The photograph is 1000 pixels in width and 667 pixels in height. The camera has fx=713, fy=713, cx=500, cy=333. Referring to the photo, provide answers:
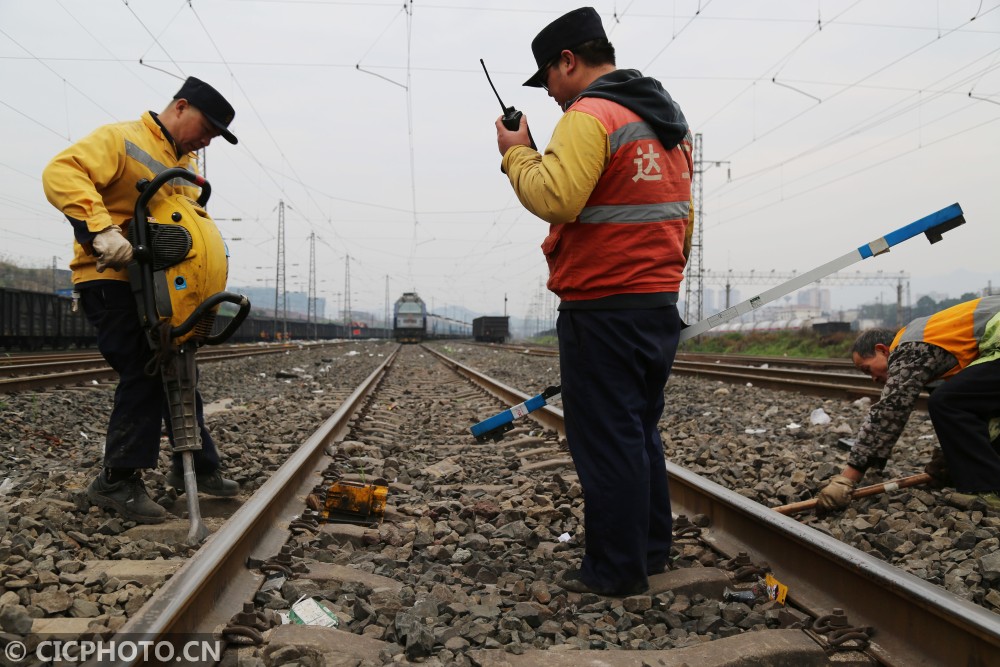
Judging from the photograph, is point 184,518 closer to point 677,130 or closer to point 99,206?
point 99,206

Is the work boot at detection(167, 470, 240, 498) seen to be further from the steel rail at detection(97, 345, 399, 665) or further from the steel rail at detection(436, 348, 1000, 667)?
the steel rail at detection(436, 348, 1000, 667)

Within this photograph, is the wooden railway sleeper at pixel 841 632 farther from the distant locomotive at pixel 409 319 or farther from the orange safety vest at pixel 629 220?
the distant locomotive at pixel 409 319

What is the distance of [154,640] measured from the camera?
1699 mm

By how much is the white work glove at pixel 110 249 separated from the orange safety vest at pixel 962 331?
3330 mm

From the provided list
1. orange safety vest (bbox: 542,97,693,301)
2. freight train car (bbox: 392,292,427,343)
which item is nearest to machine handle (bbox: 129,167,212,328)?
orange safety vest (bbox: 542,97,693,301)

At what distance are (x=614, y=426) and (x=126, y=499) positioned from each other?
2112mm

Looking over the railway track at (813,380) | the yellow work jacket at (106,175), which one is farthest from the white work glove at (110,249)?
the railway track at (813,380)

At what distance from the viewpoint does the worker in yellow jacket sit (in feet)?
9.44

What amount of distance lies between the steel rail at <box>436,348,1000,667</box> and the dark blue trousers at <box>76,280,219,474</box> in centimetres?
239

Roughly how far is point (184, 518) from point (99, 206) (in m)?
1.45

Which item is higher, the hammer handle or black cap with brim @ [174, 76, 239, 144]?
black cap with brim @ [174, 76, 239, 144]

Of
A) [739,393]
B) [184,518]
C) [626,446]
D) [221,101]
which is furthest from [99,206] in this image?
[739,393]

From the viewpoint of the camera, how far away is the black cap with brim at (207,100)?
9.83 ft

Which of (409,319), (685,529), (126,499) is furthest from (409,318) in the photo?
(685,529)
